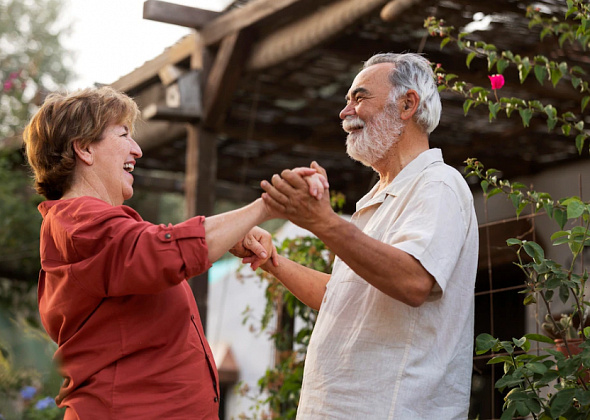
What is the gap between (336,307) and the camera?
2.35 meters

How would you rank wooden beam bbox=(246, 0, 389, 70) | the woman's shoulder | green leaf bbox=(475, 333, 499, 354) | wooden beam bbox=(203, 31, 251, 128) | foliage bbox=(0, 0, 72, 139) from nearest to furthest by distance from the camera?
the woman's shoulder, green leaf bbox=(475, 333, 499, 354), wooden beam bbox=(246, 0, 389, 70), wooden beam bbox=(203, 31, 251, 128), foliage bbox=(0, 0, 72, 139)

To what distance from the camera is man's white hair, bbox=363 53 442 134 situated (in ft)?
8.35

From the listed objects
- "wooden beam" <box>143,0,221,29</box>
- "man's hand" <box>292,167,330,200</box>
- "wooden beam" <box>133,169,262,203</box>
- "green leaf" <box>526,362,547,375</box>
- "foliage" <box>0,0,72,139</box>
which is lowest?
"foliage" <box>0,0,72,139</box>

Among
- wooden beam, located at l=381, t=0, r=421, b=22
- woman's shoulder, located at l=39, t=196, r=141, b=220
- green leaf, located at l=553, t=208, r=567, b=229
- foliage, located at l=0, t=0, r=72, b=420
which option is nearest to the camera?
foliage, located at l=0, t=0, r=72, b=420

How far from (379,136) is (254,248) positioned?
50cm

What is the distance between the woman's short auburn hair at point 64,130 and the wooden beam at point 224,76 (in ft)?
11.4

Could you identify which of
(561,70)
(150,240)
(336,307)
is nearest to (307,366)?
(336,307)

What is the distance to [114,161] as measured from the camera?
7.30 ft

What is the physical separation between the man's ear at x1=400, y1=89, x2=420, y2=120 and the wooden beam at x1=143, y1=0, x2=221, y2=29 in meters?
3.48

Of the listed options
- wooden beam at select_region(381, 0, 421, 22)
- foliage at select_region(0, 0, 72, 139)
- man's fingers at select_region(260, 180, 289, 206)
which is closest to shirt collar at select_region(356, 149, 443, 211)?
man's fingers at select_region(260, 180, 289, 206)

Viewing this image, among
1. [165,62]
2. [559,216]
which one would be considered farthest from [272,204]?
[165,62]

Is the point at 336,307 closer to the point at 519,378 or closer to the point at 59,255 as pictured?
the point at 519,378

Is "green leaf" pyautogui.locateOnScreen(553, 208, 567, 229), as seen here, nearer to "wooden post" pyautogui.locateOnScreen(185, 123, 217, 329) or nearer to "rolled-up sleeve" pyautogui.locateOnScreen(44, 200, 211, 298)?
"rolled-up sleeve" pyautogui.locateOnScreen(44, 200, 211, 298)

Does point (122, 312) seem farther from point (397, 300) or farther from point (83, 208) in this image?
point (397, 300)
